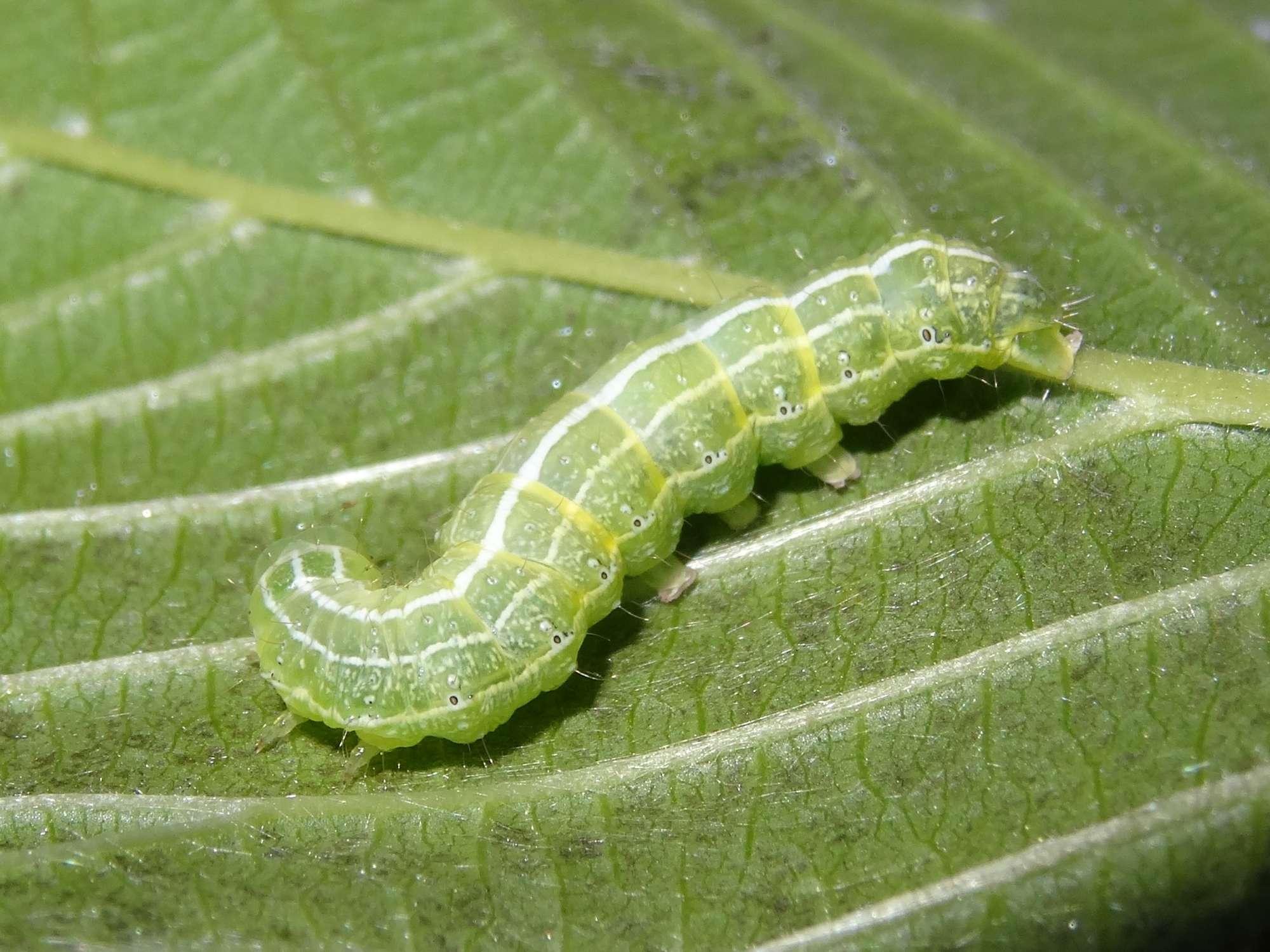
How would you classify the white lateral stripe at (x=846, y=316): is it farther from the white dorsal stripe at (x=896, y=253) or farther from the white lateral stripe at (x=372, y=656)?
the white lateral stripe at (x=372, y=656)

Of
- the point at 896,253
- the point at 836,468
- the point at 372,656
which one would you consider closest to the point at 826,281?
the point at 896,253

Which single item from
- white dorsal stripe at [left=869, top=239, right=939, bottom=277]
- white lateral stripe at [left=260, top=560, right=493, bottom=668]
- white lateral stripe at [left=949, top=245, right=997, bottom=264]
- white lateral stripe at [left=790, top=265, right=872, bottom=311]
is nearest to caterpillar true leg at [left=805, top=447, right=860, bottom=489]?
white lateral stripe at [left=790, top=265, right=872, bottom=311]

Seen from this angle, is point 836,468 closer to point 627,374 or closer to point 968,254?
point 627,374

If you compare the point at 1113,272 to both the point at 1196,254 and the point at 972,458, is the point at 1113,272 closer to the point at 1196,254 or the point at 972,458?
the point at 1196,254

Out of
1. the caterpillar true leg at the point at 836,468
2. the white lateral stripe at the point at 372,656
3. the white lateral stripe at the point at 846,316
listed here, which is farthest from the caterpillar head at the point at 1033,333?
the white lateral stripe at the point at 372,656

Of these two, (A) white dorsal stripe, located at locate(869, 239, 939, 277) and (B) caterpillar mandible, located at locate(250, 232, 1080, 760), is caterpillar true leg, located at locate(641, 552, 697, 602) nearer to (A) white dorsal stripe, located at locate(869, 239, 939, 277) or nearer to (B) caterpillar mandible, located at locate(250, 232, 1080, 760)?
(B) caterpillar mandible, located at locate(250, 232, 1080, 760)

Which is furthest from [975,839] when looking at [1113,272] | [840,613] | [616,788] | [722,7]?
[722,7]
